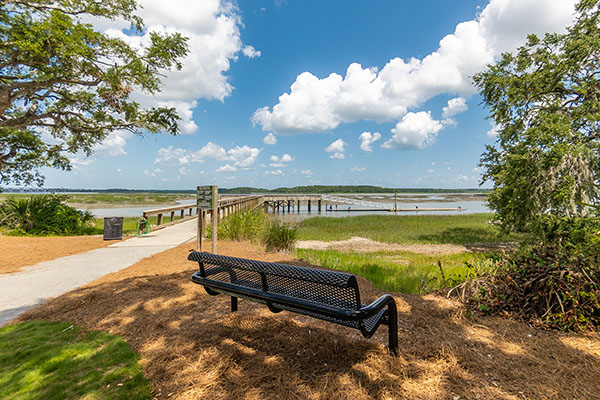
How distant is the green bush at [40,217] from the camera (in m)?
11.3

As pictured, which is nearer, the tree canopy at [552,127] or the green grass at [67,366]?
the green grass at [67,366]

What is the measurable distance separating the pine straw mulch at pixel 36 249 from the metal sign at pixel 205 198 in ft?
13.2

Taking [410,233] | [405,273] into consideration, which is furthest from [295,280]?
→ [410,233]

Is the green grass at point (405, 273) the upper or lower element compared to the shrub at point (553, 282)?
lower

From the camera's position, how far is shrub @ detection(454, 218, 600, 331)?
9.44 ft

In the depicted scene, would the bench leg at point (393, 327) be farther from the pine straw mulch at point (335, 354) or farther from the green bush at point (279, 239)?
the green bush at point (279, 239)

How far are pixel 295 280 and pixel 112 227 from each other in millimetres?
10223

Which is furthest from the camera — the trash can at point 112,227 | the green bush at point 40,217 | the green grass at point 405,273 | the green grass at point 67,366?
the green bush at point 40,217

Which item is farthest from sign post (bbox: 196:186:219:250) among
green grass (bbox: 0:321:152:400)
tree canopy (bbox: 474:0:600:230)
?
tree canopy (bbox: 474:0:600:230)

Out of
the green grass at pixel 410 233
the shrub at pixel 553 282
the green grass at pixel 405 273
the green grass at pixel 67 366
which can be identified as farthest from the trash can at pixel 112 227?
the shrub at pixel 553 282

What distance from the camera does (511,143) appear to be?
12531 mm

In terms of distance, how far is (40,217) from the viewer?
1173 centimetres

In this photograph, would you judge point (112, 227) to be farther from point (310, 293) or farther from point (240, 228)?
point (310, 293)

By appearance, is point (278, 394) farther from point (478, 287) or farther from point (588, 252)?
point (588, 252)
